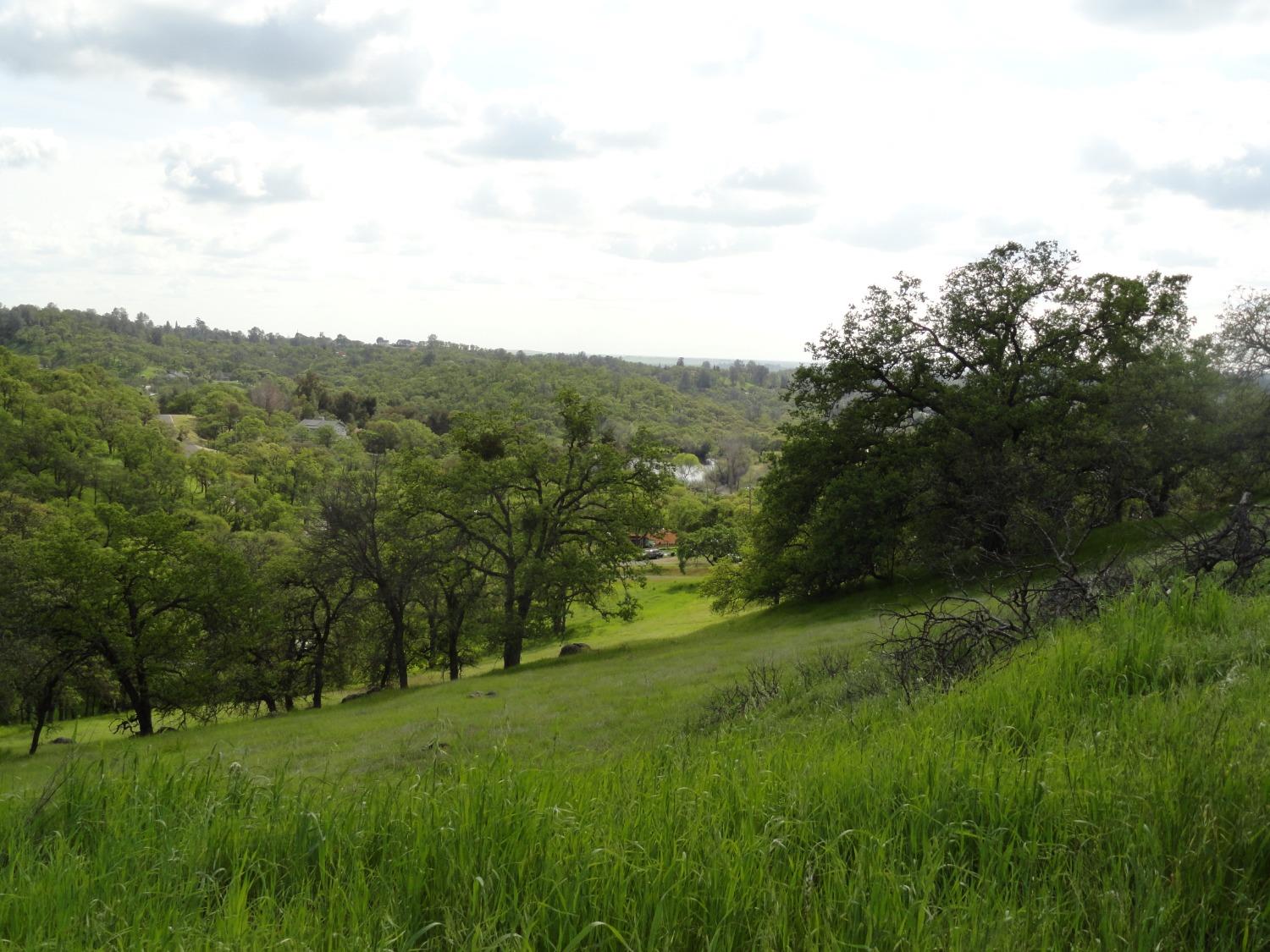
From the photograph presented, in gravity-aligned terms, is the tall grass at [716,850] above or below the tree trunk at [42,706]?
above

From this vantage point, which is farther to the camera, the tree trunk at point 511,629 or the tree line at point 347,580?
the tree trunk at point 511,629

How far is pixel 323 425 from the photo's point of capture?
148m

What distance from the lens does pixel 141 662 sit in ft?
95.7

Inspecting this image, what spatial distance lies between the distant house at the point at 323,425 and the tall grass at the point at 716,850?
147157 mm

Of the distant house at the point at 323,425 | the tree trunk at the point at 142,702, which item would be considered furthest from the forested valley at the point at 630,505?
the distant house at the point at 323,425

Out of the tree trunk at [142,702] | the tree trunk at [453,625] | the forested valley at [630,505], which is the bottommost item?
the tree trunk at [142,702]

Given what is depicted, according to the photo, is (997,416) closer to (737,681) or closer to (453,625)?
(737,681)

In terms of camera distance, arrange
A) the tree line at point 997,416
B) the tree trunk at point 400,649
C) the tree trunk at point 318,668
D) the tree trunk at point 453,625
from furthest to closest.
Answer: the tree trunk at point 453,625
the tree trunk at point 318,668
the tree trunk at point 400,649
the tree line at point 997,416

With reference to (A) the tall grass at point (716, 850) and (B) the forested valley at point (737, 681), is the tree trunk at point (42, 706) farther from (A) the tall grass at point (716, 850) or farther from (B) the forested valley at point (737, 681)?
(A) the tall grass at point (716, 850)

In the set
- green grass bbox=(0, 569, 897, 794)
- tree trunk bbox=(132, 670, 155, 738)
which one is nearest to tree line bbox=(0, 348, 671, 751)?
tree trunk bbox=(132, 670, 155, 738)

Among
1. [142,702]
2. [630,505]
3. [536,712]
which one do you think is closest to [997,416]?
[630,505]

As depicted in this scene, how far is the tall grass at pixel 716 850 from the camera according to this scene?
7.75 feet

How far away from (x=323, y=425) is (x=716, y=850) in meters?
157

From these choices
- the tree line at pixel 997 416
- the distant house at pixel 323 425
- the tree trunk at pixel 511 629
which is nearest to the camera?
the tree line at pixel 997 416
